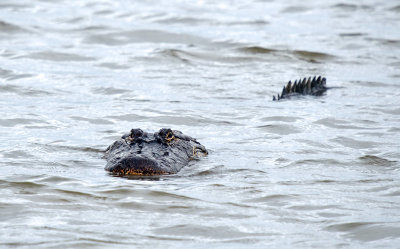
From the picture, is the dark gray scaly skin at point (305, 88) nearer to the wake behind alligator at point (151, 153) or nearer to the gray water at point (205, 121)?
the gray water at point (205, 121)

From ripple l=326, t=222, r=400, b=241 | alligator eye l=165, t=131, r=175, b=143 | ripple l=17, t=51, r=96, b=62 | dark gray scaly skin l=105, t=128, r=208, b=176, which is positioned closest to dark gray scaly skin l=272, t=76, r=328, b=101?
dark gray scaly skin l=105, t=128, r=208, b=176

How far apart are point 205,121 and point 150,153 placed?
10.9 ft

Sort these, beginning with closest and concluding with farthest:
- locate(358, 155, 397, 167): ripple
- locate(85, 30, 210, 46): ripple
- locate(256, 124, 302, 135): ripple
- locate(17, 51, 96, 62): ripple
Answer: locate(358, 155, 397, 167): ripple, locate(256, 124, 302, 135): ripple, locate(17, 51, 96, 62): ripple, locate(85, 30, 210, 46): ripple

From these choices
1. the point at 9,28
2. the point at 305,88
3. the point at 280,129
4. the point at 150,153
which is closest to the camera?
the point at 150,153

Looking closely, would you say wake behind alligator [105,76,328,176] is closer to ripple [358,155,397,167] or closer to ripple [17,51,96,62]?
ripple [358,155,397,167]

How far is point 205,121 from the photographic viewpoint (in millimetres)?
11492

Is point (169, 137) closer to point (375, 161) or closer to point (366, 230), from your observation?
point (375, 161)

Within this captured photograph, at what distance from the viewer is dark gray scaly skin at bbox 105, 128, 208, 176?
8.02 meters

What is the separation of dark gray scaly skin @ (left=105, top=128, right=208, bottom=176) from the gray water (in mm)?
174

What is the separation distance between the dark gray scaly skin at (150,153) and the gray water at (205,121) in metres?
0.17

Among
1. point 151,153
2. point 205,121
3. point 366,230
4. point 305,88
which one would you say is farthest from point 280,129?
point 366,230

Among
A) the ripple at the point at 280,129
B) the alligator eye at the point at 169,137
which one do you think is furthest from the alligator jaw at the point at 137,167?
the ripple at the point at 280,129

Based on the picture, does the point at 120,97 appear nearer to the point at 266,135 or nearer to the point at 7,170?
the point at 266,135

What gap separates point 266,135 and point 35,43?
8.27m
